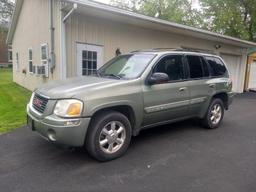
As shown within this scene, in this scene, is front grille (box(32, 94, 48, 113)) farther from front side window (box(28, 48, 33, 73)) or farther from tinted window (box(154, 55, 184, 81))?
front side window (box(28, 48, 33, 73))

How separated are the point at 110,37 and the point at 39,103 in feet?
17.8

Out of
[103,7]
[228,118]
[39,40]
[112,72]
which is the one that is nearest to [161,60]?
[112,72]

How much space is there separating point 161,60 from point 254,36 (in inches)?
790

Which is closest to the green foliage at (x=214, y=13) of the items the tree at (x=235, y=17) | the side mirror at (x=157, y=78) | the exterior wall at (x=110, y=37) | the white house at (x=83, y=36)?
the tree at (x=235, y=17)

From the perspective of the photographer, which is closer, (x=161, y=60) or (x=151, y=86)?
(x=151, y=86)

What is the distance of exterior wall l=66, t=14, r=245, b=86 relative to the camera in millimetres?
7723

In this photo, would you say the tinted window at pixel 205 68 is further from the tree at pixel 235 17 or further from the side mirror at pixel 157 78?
the tree at pixel 235 17

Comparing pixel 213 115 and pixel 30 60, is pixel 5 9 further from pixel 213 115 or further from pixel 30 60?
pixel 213 115

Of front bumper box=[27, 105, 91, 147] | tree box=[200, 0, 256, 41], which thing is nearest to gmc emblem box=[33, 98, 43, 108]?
front bumper box=[27, 105, 91, 147]

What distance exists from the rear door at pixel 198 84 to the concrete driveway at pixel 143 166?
0.72 metres

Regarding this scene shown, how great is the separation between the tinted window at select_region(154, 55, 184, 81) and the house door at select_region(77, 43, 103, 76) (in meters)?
4.08

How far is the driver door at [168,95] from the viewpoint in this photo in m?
4.29

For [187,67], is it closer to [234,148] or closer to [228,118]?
[234,148]

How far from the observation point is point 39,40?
10.1 meters
